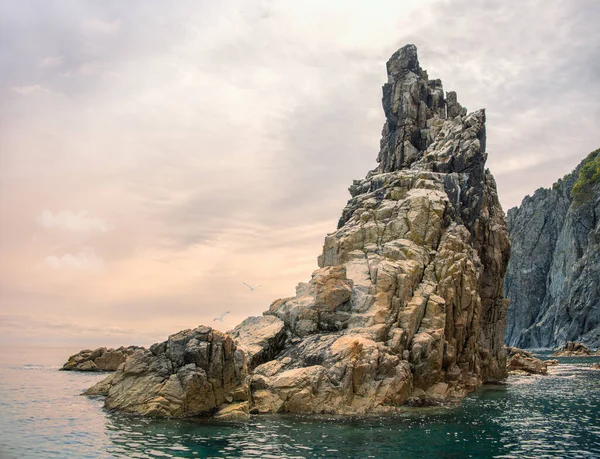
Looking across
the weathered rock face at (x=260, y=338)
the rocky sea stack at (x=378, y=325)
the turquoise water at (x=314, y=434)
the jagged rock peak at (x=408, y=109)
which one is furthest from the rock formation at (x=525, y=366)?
the weathered rock face at (x=260, y=338)

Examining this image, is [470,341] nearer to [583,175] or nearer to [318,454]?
[318,454]

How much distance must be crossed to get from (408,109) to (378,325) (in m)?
61.8

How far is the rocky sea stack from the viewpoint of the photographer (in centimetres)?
4244

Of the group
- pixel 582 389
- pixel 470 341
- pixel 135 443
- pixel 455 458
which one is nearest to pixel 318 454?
pixel 455 458

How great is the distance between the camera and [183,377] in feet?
134

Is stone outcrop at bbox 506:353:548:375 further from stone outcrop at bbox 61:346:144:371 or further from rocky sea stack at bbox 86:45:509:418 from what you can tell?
stone outcrop at bbox 61:346:144:371

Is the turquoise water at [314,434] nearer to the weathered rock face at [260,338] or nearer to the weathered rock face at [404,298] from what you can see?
the weathered rock face at [404,298]

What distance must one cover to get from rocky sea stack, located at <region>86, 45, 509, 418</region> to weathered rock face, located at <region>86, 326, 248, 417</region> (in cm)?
9

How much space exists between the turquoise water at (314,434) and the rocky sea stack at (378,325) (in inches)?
116

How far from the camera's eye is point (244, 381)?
4353 cm

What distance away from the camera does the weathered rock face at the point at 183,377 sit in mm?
40250

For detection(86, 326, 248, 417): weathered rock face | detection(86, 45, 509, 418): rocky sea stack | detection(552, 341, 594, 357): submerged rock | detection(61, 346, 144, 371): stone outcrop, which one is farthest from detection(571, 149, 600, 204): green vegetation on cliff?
detection(86, 326, 248, 417): weathered rock face

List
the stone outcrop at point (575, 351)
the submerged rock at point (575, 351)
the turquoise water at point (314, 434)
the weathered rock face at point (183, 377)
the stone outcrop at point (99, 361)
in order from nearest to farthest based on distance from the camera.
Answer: the turquoise water at point (314, 434)
the weathered rock face at point (183, 377)
the stone outcrop at point (99, 361)
the stone outcrop at point (575, 351)
the submerged rock at point (575, 351)

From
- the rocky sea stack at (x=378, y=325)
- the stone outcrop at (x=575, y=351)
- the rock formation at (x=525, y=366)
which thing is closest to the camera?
the rocky sea stack at (x=378, y=325)
